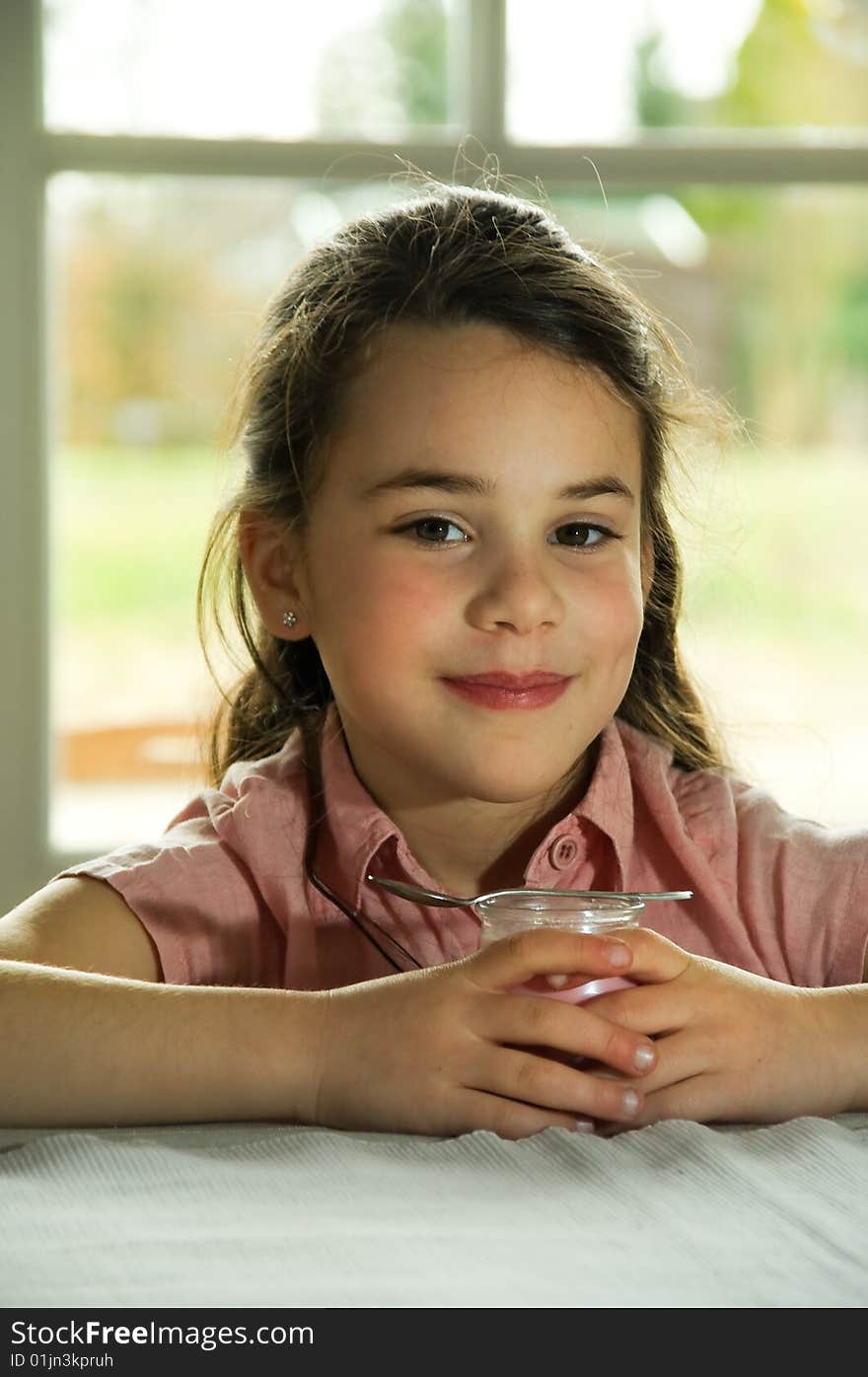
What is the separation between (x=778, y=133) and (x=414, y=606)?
265cm

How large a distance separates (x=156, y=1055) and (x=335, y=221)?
8.93 feet

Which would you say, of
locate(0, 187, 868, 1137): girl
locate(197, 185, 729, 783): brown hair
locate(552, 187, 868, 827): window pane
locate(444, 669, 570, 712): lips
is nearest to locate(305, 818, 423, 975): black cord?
locate(0, 187, 868, 1137): girl

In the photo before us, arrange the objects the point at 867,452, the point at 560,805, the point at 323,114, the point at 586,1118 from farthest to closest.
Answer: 1. the point at 867,452
2. the point at 323,114
3. the point at 560,805
4. the point at 586,1118

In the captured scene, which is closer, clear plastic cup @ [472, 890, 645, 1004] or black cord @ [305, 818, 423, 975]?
clear plastic cup @ [472, 890, 645, 1004]

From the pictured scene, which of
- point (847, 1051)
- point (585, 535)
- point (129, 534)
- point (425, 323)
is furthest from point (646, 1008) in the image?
point (129, 534)

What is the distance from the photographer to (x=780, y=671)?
3.58 meters

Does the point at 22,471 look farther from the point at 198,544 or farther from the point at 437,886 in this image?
the point at 437,886

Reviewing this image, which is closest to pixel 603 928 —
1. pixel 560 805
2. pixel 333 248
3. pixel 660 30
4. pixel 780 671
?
pixel 560 805

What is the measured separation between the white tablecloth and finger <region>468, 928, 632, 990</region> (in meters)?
0.10

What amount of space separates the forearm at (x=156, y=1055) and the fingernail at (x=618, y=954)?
0.18 metres

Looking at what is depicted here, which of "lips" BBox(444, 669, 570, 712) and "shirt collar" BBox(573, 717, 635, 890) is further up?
"lips" BBox(444, 669, 570, 712)

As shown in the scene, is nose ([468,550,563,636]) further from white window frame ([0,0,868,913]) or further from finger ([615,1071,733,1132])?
white window frame ([0,0,868,913])

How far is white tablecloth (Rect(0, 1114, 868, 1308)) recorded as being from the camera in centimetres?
58

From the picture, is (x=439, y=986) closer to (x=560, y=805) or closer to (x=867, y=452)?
(x=560, y=805)
